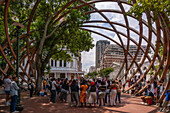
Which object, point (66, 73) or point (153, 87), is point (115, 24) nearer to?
point (153, 87)

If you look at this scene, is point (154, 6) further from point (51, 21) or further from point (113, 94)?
point (51, 21)

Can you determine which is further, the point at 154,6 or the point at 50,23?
the point at 50,23

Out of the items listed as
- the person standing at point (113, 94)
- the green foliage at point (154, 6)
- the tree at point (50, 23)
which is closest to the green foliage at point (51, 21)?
the tree at point (50, 23)

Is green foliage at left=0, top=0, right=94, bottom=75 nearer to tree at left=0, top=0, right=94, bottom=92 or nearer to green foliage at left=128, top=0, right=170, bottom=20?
tree at left=0, top=0, right=94, bottom=92

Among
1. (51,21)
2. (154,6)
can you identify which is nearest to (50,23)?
(51,21)

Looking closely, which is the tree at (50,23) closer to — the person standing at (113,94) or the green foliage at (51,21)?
the green foliage at (51,21)

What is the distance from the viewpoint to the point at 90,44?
73.3ft

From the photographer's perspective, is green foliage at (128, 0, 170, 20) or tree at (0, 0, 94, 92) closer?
green foliage at (128, 0, 170, 20)

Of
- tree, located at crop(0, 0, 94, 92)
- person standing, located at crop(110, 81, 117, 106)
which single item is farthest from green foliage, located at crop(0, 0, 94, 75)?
person standing, located at crop(110, 81, 117, 106)

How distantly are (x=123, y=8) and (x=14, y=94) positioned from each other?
485 inches

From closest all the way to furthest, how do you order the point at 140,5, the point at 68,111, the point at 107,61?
the point at 140,5
the point at 68,111
the point at 107,61

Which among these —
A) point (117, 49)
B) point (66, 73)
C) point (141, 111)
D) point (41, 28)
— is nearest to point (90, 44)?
point (41, 28)

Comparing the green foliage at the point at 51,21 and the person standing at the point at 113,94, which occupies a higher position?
the green foliage at the point at 51,21

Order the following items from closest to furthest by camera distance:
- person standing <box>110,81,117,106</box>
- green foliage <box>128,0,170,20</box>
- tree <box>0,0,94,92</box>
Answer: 1. green foliage <box>128,0,170,20</box>
2. person standing <box>110,81,117,106</box>
3. tree <box>0,0,94,92</box>
